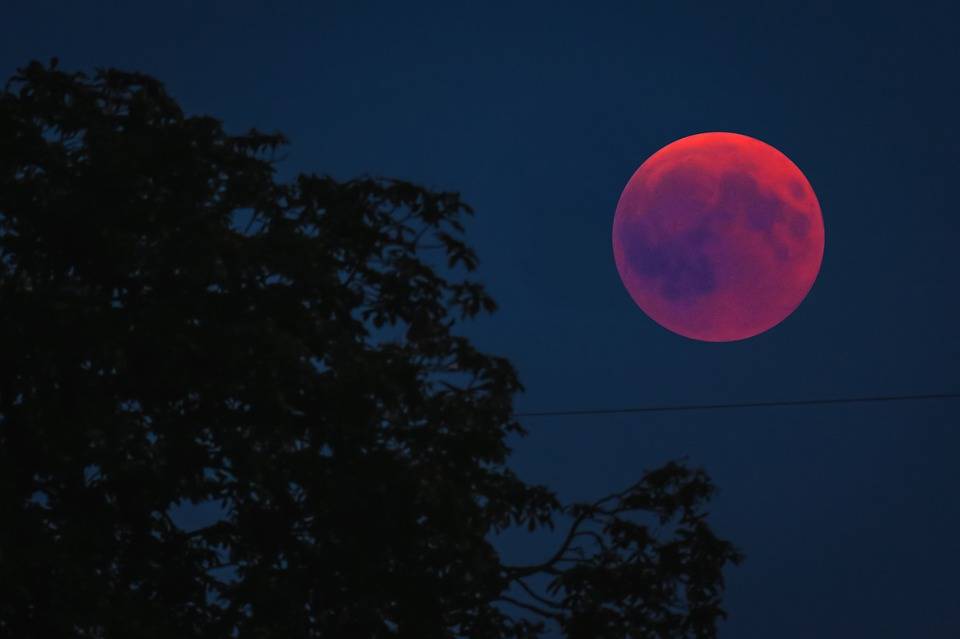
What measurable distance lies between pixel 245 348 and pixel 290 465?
132 cm

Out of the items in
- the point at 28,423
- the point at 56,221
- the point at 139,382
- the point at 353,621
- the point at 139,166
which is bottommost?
the point at 353,621

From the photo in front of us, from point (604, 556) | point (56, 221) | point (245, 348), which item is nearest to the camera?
point (245, 348)

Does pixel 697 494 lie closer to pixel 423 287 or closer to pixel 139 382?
pixel 423 287

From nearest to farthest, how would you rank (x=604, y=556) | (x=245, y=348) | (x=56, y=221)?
(x=245, y=348), (x=56, y=221), (x=604, y=556)

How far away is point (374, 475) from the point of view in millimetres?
11133

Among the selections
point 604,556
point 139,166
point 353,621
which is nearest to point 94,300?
point 139,166

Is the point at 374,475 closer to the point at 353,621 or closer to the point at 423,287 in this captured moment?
the point at 353,621

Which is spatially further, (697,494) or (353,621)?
(697,494)

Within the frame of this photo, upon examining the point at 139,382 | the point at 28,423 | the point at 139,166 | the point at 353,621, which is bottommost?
the point at 353,621

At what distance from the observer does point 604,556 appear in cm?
1285

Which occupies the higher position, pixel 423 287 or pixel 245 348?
pixel 423 287

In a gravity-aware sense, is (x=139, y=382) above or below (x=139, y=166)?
below

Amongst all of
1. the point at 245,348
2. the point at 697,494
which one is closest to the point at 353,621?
the point at 245,348

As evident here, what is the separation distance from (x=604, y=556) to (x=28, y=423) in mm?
5981
